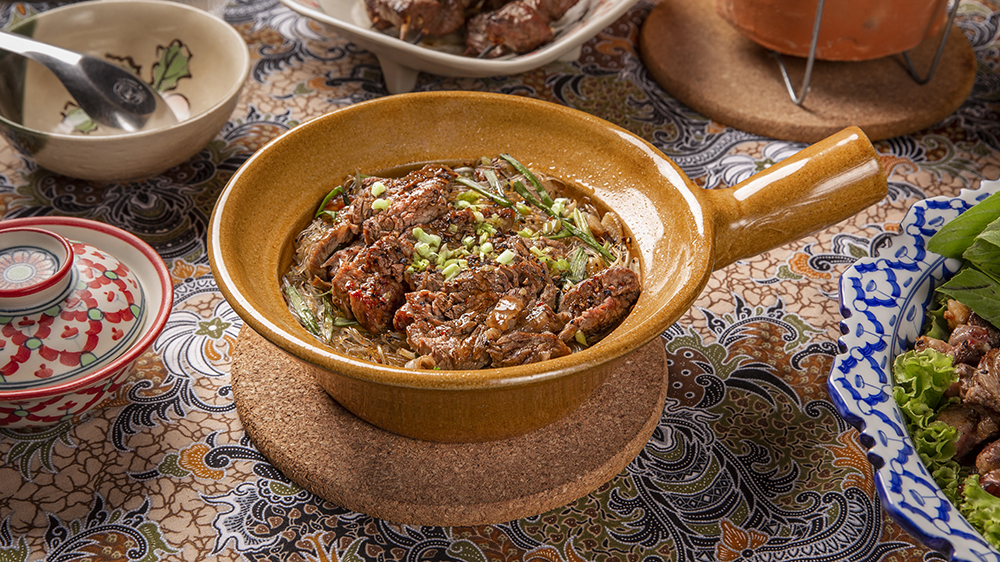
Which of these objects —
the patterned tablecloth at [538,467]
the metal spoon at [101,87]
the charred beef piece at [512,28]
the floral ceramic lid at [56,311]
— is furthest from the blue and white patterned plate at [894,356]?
the metal spoon at [101,87]

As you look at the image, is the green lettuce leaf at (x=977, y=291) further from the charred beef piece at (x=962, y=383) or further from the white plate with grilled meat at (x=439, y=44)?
the white plate with grilled meat at (x=439, y=44)

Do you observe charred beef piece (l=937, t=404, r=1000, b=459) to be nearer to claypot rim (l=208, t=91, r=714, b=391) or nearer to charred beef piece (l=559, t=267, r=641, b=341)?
claypot rim (l=208, t=91, r=714, b=391)

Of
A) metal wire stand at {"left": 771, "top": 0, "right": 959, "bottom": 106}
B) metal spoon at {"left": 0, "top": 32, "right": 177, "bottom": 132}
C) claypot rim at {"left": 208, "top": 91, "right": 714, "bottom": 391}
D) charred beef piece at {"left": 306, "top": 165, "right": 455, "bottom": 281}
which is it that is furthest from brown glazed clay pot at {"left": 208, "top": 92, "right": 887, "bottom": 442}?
metal wire stand at {"left": 771, "top": 0, "right": 959, "bottom": 106}

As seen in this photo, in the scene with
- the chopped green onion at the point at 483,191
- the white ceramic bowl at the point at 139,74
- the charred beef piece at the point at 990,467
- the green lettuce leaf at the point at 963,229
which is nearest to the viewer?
the charred beef piece at the point at 990,467

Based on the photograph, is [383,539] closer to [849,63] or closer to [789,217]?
[789,217]

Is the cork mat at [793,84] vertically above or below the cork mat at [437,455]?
above

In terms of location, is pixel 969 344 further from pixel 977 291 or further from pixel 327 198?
pixel 327 198

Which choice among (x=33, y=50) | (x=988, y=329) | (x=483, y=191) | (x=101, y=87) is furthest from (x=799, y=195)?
(x=33, y=50)

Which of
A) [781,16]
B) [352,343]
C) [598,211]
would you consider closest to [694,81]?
[781,16]
